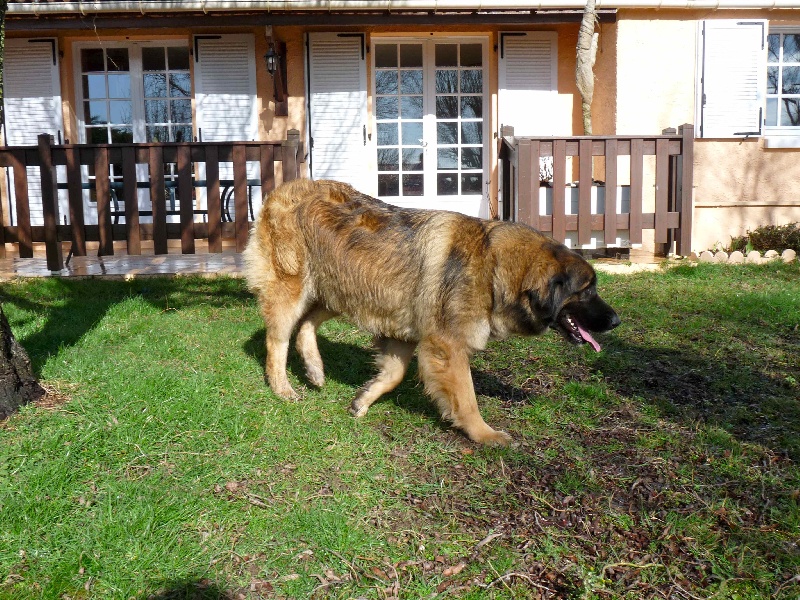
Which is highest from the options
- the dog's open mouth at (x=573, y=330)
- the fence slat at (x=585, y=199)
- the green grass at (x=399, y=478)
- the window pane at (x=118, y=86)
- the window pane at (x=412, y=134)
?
the window pane at (x=118, y=86)

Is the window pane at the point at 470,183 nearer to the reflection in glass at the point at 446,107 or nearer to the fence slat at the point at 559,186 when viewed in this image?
the reflection in glass at the point at 446,107

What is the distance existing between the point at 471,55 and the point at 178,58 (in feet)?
15.7

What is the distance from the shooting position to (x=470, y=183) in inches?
492

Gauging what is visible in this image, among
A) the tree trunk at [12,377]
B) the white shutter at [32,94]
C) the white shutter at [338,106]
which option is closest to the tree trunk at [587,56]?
the white shutter at [338,106]

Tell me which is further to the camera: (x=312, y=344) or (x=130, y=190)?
(x=130, y=190)

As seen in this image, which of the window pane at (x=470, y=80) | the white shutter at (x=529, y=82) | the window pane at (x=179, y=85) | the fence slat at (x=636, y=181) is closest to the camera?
the fence slat at (x=636, y=181)

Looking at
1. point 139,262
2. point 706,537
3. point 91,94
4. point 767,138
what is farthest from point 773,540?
point 91,94

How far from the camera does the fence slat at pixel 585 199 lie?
31.0 feet

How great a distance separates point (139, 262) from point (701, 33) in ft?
28.4

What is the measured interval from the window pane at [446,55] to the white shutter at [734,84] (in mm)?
3750

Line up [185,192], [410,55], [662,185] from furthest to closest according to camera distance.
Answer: [410,55] < [662,185] < [185,192]

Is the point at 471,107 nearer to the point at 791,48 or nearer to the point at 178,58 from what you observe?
the point at 178,58

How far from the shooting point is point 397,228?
455 cm

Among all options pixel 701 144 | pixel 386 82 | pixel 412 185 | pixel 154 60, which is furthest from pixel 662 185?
pixel 154 60
